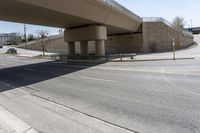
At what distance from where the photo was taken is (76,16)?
26125mm

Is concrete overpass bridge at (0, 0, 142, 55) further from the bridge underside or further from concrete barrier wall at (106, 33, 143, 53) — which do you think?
concrete barrier wall at (106, 33, 143, 53)

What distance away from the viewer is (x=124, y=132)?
18.6 ft

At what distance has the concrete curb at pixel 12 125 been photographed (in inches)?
243

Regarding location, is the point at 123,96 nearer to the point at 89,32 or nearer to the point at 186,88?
the point at 186,88

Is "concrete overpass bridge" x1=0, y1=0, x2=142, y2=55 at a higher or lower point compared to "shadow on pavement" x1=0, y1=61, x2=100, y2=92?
higher

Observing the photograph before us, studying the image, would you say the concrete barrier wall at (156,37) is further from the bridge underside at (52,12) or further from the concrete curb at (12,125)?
the concrete curb at (12,125)

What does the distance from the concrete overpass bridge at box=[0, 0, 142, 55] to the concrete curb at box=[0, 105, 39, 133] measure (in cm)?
1256

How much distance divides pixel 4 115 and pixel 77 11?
18691 mm

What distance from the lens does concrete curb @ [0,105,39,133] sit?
6184 millimetres

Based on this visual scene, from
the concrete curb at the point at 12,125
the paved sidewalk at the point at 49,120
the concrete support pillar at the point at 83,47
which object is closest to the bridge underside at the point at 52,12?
the concrete support pillar at the point at 83,47

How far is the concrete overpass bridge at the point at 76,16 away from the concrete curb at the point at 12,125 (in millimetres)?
12564

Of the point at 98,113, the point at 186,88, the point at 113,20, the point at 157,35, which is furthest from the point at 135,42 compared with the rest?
the point at 98,113

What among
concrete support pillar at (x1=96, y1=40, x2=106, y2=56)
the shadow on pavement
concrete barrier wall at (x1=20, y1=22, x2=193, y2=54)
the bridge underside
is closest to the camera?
the shadow on pavement

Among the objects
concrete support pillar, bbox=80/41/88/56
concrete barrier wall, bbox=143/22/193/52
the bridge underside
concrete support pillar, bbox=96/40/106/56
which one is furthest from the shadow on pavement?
concrete barrier wall, bbox=143/22/193/52
